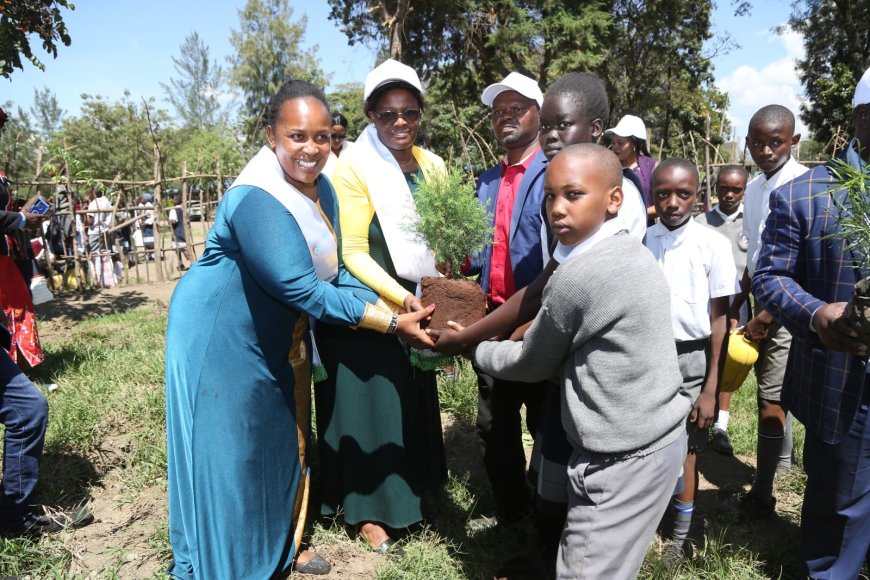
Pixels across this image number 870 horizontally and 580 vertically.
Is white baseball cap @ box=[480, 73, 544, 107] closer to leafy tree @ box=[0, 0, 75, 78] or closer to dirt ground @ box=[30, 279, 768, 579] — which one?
dirt ground @ box=[30, 279, 768, 579]

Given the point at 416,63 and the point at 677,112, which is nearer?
the point at 416,63

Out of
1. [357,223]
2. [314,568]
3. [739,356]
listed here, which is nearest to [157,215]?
[357,223]

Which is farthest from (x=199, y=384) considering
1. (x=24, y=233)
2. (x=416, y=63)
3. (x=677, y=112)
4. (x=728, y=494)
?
(x=677, y=112)

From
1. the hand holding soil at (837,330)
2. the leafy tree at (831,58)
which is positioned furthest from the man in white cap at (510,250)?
the leafy tree at (831,58)

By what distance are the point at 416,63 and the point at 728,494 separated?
2054cm

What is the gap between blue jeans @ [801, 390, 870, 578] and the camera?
7.38ft

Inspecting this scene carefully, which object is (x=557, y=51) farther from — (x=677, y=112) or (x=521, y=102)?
(x=521, y=102)

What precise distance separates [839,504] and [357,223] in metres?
2.32

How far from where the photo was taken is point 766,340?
12.5 ft

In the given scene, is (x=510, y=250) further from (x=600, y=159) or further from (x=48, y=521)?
(x=48, y=521)

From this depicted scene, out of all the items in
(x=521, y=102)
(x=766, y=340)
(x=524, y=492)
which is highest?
(x=521, y=102)

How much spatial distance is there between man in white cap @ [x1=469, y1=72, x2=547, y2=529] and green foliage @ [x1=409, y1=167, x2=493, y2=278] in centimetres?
17

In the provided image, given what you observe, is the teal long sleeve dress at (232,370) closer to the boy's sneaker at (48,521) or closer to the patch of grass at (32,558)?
the patch of grass at (32,558)

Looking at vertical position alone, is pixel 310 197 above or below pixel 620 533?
above
